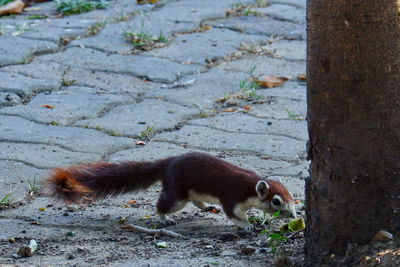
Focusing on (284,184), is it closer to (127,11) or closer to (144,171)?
(144,171)

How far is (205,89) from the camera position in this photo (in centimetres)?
568

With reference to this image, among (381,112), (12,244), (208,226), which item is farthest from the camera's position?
(208,226)

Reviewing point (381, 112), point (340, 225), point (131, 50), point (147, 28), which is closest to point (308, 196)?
point (340, 225)

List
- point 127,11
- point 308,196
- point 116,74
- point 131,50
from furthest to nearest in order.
A: point 127,11, point 131,50, point 116,74, point 308,196

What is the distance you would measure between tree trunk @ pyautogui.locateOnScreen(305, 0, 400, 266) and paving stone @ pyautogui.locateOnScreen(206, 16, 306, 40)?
4101 millimetres

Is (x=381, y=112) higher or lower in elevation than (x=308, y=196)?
higher

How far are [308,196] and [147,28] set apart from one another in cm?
411

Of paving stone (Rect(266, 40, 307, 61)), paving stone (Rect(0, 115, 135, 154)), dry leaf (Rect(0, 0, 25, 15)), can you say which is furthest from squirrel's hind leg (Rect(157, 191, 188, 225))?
dry leaf (Rect(0, 0, 25, 15))

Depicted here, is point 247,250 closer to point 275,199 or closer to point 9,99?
point 275,199

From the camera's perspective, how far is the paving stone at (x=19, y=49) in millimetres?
6078

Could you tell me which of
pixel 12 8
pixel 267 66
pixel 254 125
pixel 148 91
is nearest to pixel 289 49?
pixel 267 66

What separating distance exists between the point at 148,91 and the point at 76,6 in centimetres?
217

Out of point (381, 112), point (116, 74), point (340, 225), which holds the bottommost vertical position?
point (116, 74)

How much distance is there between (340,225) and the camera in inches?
113
